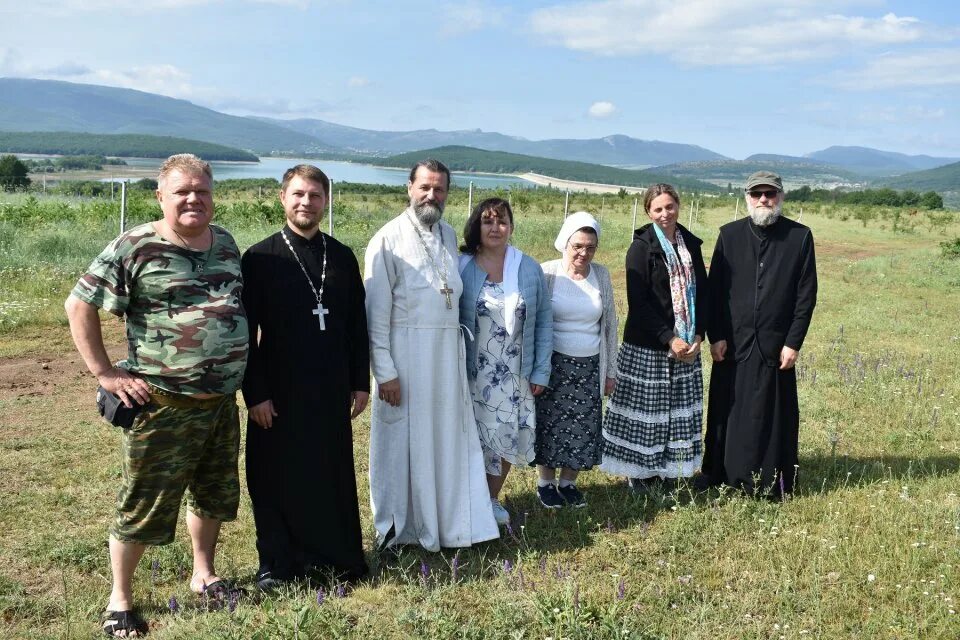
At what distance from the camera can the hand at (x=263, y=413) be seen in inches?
116

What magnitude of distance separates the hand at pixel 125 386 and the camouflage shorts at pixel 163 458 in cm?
5

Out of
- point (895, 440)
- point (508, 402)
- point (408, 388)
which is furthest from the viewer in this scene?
point (895, 440)

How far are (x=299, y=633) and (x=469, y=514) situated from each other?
3.46ft

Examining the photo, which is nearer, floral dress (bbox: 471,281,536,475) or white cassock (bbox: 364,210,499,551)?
white cassock (bbox: 364,210,499,551)

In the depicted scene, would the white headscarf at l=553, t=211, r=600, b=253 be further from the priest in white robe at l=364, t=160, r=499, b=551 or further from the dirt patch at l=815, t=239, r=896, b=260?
the dirt patch at l=815, t=239, r=896, b=260

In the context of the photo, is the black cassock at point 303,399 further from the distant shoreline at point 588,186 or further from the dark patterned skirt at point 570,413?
the distant shoreline at point 588,186

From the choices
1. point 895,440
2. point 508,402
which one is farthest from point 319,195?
point 895,440

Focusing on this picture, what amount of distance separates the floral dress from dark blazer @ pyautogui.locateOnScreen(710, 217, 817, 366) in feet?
4.12

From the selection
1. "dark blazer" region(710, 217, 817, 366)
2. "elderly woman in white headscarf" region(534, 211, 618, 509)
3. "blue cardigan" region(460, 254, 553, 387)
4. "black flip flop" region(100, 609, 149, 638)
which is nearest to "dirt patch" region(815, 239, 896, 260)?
"dark blazer" region(710, 217, 817, 366)

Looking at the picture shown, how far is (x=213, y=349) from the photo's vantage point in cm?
260

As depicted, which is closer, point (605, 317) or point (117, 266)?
point (117, 266)

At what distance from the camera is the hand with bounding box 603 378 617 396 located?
153 inches

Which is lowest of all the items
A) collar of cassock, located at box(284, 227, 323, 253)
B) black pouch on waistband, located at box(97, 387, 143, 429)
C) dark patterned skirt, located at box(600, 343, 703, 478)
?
dark patterned skirt, located at box(600, 343, 703, 478)

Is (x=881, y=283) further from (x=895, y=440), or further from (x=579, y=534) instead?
(x=579, y=534)
